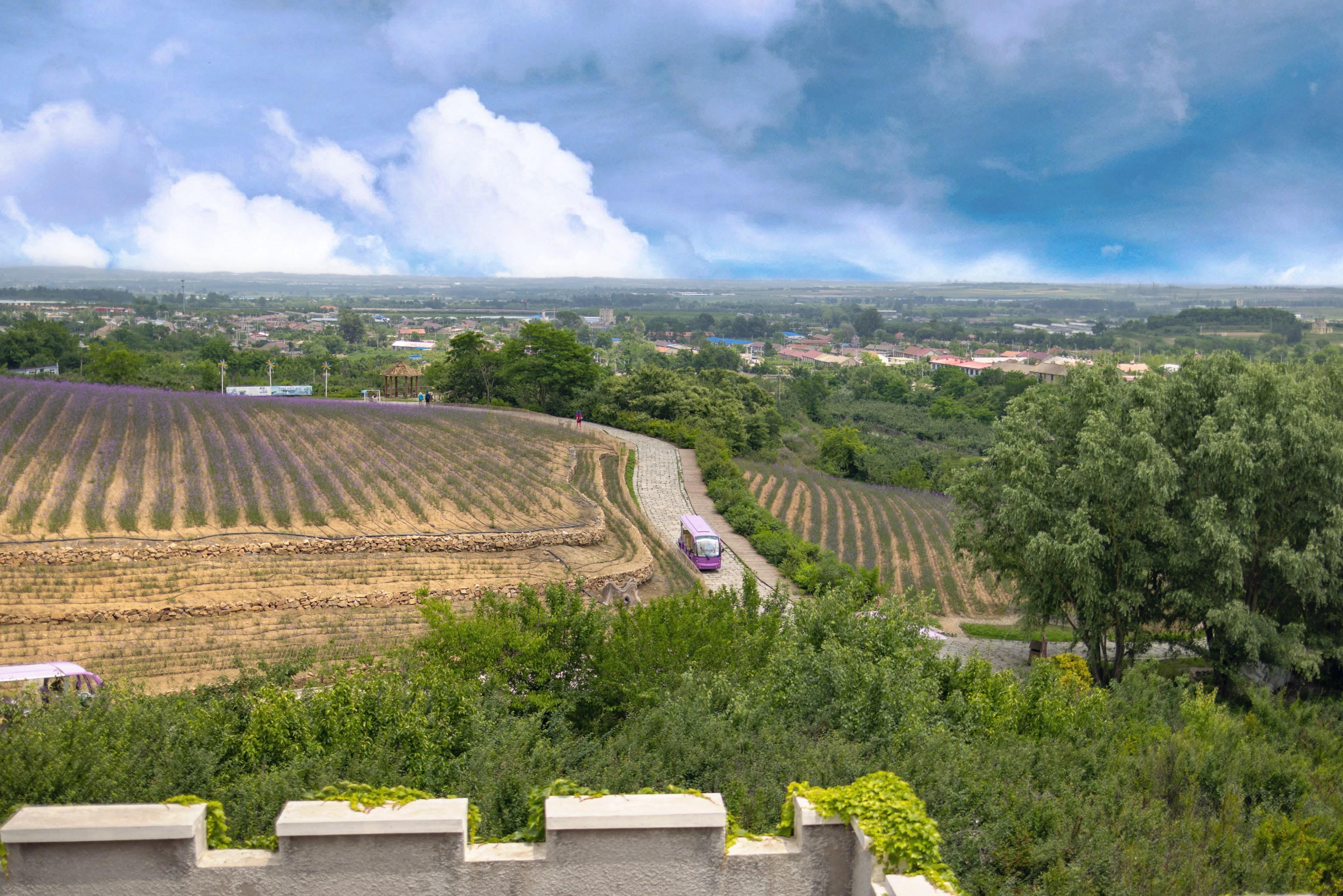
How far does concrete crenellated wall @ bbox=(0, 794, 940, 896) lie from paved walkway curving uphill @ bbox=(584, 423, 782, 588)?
58.7 feet

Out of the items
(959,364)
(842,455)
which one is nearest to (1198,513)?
(842,455)

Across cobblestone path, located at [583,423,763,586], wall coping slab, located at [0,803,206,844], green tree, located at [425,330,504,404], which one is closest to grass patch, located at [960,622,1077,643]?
cobblestone path, located at [583,423,763,586]

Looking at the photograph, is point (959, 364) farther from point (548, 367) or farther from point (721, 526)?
point (721, 526)

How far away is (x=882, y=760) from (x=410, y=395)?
6067 centimetres

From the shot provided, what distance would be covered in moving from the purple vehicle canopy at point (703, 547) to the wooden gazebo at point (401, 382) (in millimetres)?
38655

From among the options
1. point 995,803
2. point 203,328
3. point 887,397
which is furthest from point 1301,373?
point 203,328

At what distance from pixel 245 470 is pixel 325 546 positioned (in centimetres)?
725

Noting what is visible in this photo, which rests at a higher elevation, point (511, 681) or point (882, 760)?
point (882, 760)

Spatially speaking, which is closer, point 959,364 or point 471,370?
point 471,370

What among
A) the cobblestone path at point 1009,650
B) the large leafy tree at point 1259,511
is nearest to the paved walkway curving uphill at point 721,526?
the cobblestone path at point 1009,650

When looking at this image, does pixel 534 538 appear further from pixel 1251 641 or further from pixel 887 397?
pixel 887 397

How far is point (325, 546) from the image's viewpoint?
2245 cm

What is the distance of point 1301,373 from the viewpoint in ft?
59.2

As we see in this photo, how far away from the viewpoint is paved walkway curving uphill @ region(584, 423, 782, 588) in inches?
1145
